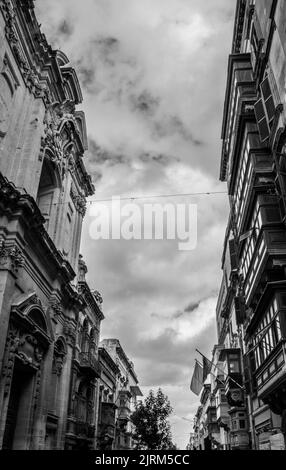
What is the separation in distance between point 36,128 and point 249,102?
1177 cm

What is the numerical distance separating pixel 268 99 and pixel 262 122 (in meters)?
1.05

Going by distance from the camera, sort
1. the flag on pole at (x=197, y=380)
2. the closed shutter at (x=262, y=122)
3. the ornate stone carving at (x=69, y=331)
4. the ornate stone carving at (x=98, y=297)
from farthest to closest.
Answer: the ornate stone carving at (x=98, y=297)
the flag on pole at (x=197, y=380)
the ornate stone carving at (x=69, y=331)
the closed shutter at (x=262, y=122)

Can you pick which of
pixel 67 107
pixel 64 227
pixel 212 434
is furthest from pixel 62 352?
pixel 212 434

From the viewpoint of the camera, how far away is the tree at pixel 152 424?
56219mm

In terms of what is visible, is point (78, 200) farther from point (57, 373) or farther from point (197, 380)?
point (197, 380)

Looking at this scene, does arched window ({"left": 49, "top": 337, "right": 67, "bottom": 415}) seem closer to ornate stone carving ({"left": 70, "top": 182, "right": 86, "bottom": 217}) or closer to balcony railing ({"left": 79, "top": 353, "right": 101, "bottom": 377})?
balcony railing ({"left": 79, "top": 353, "right": 101, "bottom": 377})

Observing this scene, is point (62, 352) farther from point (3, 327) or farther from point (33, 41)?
point (33, 41)

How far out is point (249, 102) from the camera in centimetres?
2302

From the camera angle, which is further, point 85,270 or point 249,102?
point 85,270

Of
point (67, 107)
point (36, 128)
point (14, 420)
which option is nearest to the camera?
point (14, 420)

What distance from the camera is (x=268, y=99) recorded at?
18844 mm

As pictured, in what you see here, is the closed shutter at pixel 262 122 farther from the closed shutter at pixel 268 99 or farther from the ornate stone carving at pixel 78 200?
the ornate stone carving at pixel 78 200

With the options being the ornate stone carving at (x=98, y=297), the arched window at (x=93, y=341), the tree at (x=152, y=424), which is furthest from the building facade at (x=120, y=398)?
the arched window at (x=93, y=341)

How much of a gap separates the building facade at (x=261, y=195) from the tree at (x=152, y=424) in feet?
97.6
